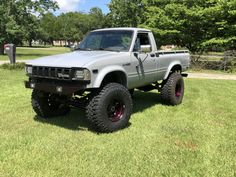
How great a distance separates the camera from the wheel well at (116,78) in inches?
270

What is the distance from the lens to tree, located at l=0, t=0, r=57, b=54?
3481 centimetres

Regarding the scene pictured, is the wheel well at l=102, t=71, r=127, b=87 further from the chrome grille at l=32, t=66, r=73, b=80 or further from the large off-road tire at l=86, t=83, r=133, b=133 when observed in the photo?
the chrome grille at l=32, t=66, r=73, b=80

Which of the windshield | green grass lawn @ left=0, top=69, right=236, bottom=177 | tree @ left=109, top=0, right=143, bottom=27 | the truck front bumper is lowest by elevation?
green grass lawn @ left=0, top=69, right=236, bottom=177

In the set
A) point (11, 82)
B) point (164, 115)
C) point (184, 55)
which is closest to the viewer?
point (164, 115)

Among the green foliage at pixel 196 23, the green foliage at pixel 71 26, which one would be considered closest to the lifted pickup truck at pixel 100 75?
the green foliage at pixel 196 23

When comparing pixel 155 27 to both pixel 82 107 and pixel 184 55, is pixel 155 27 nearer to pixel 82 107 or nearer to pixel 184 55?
pixel 184 55

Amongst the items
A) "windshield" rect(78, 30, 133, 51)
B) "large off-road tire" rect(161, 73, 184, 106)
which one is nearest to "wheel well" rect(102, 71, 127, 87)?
"windshield" rect(78, 30, 133, 51)

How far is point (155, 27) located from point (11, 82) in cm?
1429

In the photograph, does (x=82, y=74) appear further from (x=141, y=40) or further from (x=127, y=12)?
(x=127, y=12)

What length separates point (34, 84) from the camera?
6695 millimetres

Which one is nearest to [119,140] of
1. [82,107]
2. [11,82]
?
[82,107]

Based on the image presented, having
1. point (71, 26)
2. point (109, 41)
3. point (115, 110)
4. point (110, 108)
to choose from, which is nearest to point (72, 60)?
point (110, 108)

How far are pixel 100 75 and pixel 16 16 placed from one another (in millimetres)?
34267

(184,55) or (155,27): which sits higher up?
(155,27)
